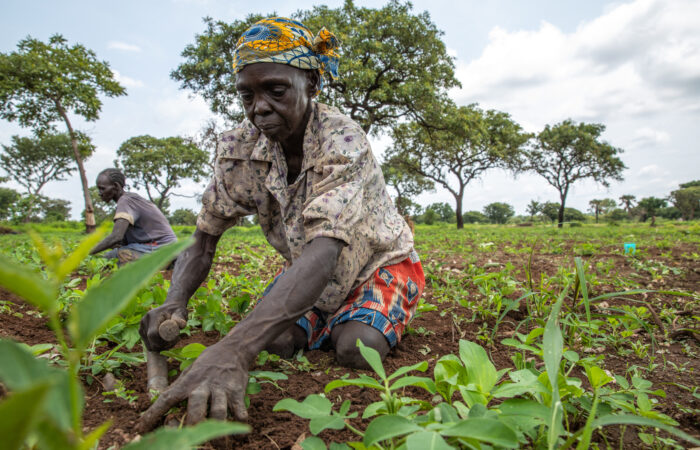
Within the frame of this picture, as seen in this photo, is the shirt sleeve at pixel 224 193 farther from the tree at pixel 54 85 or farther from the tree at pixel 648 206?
the tree at pixel 648 206

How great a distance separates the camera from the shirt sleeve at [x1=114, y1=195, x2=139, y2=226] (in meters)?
4.07

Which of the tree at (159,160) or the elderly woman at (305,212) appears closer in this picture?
the elderly woman at (305,212)

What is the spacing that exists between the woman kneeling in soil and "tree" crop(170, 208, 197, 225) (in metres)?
38.7

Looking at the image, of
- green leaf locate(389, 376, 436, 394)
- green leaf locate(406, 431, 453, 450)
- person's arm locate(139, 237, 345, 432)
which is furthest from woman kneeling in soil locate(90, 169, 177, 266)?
green leaf locate(406, 431, 453, 450)

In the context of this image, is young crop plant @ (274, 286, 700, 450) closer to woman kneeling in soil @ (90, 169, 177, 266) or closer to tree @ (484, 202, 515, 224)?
woman kneeling in soil @ (90, 169, 177, 266)

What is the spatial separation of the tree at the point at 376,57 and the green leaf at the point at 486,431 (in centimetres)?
1162

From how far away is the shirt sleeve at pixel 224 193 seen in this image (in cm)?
185

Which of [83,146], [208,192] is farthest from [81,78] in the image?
[208,192]

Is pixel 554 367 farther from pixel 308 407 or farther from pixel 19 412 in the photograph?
pixel 19 412

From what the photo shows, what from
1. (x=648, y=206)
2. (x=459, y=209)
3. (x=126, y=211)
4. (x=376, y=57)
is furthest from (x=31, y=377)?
(x=648, y=206)

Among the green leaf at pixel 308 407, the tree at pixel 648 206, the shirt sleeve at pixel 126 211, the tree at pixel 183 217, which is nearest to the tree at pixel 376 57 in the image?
the shirt sleeve at pixel 126 211

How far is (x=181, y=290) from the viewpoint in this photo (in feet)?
5.51

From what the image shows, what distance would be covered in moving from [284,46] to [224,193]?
69 centimetres

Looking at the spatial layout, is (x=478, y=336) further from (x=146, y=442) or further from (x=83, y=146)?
(x=83, y=146)
